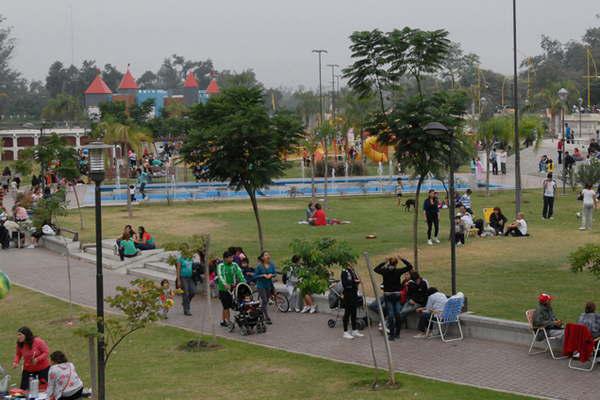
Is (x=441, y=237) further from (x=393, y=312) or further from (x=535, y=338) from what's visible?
(x=535, y=338)

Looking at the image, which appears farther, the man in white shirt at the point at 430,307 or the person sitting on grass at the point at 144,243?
the person sitting on grass at the point at 144,243

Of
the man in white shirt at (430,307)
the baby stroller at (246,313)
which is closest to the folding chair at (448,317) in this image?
the man in white shirt at (430,307)

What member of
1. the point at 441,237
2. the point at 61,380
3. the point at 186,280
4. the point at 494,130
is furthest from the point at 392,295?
the point at 494,130

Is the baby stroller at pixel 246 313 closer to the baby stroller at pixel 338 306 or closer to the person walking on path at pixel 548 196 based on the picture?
the baby stroller at pixel 338 306

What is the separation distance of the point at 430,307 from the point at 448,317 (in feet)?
1.13

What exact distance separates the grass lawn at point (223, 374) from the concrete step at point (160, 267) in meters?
5.44

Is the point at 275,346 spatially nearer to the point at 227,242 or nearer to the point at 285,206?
the point at 227,242

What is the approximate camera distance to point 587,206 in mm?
26344

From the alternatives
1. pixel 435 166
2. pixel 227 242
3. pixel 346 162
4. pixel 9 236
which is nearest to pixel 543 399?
pixel 435 166

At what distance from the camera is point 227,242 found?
27.5m

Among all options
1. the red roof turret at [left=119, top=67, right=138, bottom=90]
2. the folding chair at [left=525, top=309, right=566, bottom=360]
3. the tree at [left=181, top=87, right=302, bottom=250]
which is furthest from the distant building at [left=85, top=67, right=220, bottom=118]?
the folding chair at [left=525, top=309, right=566, bottom=360]

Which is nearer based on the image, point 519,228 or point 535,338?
point 535,338

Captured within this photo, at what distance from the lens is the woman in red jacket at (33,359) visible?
1295cm

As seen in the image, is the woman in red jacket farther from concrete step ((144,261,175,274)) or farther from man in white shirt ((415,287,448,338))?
concrete step ((144,261,175,274))
